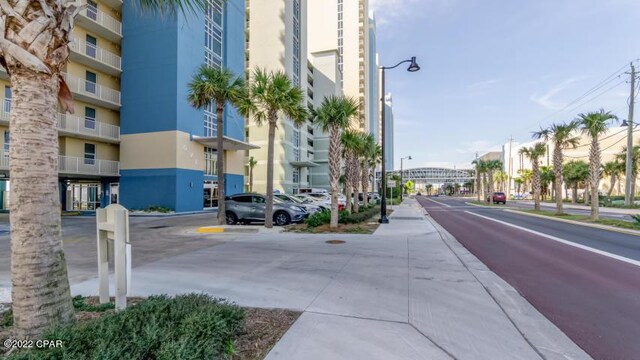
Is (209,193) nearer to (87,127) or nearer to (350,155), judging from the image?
(87,127)

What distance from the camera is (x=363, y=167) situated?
83.1 ft

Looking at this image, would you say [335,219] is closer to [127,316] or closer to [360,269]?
[360,269]

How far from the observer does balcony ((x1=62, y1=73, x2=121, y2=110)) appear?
23.5 meters

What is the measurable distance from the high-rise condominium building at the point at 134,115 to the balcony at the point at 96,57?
0.08m

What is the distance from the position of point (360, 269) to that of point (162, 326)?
15.3 feet

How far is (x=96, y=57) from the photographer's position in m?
25.7

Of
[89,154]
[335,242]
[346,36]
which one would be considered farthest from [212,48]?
[346,36]

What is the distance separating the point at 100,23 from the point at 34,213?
95.8 feet

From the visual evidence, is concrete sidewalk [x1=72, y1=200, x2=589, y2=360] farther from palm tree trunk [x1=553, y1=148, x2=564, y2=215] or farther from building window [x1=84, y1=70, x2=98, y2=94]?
building window [x1=84, y1=70, x2=98, y2=94]

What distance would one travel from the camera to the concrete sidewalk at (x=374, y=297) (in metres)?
3.58

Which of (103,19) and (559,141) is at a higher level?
(103,19)

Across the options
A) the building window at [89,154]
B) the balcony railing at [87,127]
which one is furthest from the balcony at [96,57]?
the building window at [89,154]

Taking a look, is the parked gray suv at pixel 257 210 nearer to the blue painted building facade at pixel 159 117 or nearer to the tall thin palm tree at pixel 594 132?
the blue painted building facade at pixel 159 117

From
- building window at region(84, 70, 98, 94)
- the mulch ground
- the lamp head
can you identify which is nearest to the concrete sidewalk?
the mulch ground
